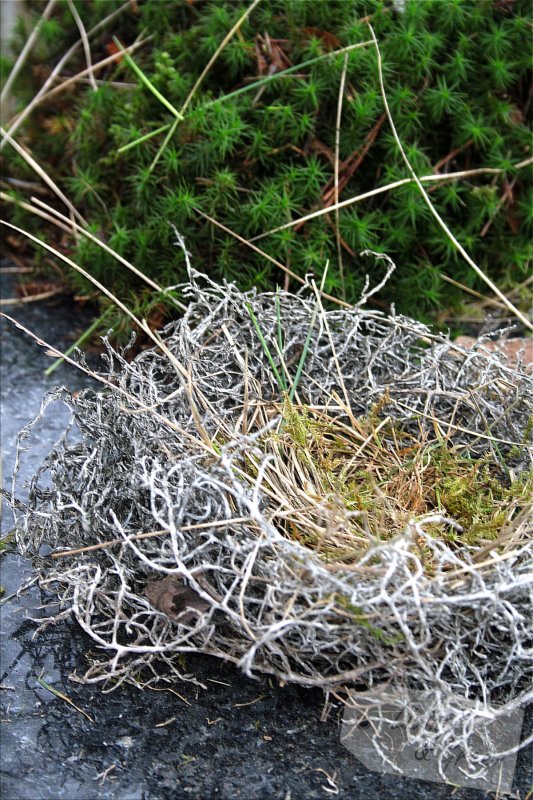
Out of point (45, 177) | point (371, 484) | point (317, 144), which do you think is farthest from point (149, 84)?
point (371, 484)

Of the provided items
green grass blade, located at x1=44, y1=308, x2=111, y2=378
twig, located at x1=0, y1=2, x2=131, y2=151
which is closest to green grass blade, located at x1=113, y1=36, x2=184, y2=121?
twig, located at x1=0, y1=2, x2=131, y2=151

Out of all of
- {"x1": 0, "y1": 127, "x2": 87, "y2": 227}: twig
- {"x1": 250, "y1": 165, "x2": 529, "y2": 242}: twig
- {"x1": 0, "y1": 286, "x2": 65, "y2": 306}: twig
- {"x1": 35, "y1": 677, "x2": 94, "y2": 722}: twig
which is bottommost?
{"x1": 0, "y1": 286, "x2": 65, "y2": 306}: twig

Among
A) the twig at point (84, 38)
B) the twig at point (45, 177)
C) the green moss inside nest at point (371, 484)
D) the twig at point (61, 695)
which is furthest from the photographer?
the twig at point (84, 38)

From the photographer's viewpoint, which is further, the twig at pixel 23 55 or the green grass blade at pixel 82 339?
the twig at pixel 23 55

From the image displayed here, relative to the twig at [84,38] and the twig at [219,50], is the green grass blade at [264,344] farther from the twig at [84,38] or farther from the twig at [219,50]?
the twig at [84,38]

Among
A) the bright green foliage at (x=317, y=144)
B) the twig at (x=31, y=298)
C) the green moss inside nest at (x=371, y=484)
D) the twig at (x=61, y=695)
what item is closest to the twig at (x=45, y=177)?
the bright green foliage at (x=317, y=144)

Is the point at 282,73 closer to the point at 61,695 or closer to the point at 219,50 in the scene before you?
the point at 219,50

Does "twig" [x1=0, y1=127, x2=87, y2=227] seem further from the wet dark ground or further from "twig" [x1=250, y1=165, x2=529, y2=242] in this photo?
the wet dark ground
